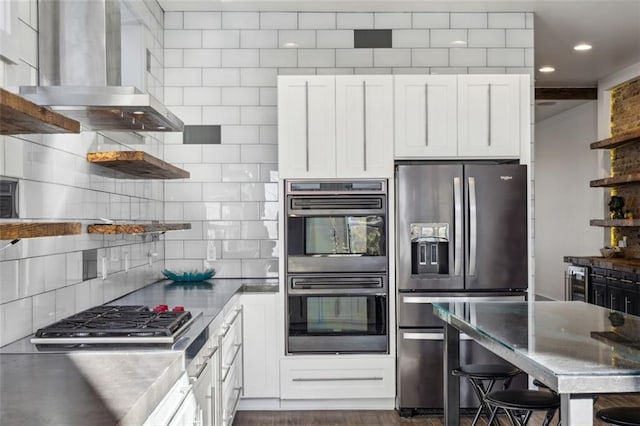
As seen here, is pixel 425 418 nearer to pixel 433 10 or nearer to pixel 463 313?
pixel 463 313

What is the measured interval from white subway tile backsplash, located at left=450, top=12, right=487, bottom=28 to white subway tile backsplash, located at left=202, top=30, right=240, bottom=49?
1.71m

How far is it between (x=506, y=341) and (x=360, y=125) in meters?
2.46

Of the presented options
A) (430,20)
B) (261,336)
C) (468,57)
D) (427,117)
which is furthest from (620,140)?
(261,336)

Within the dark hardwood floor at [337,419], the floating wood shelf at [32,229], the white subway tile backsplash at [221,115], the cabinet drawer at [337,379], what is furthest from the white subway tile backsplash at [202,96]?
the floating wood shelf at [32,229]

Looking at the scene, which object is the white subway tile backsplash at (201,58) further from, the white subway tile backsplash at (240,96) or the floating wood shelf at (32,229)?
the floating wood shelf at (32,229)

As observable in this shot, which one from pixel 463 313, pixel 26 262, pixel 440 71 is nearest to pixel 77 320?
pixel 26 262

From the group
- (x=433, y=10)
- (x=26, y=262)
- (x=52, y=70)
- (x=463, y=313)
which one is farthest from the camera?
(x=433, y=10)

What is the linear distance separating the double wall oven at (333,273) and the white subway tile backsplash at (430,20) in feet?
5.07

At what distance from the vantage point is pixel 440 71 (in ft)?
16.6

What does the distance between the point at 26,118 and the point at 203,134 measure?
3.11 metres

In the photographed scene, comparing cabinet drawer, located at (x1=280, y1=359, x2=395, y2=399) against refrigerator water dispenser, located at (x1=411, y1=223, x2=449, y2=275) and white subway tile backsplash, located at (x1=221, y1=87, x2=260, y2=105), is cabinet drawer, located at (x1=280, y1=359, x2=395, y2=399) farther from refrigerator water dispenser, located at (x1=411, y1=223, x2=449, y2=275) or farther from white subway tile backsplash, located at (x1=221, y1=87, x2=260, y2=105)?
white subway tile backsplash, located at (x1=221, y1=87, x2=260, y2=105)

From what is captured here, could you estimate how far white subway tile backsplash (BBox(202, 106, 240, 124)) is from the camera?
5.01 metres

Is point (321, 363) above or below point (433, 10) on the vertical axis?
below

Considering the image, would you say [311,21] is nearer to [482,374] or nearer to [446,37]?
[446,37]
